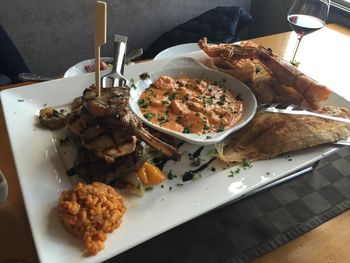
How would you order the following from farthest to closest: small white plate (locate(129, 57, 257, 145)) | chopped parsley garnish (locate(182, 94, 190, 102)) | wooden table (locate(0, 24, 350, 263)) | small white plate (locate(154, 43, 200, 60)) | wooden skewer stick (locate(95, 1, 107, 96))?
1. small white plate (locate(154, 43, 200, 60))
2. chopped parsley garnish (locate(182, 94, 190, 102))
3. small white plate (locate(129, 57, 257, 145))
4. wooden table (locate(0, 24, 350, 263))
5. wooden skewer stick (locate(95, 1, 107, 96))

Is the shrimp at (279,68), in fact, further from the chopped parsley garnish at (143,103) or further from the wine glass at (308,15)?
the chopped parsley garnish at (143,103)

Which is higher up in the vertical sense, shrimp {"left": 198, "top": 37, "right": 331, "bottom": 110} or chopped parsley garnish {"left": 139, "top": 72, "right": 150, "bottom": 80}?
shrimp {"left": 198, "top": 37, "right": 331, "bottom": 110}

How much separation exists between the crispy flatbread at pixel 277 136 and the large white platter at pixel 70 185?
0.12 ft

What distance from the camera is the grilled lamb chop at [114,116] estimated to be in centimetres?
102

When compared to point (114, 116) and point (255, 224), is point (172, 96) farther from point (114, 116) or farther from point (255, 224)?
point (255, 224)

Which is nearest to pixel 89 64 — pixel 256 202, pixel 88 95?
pixel 88 95

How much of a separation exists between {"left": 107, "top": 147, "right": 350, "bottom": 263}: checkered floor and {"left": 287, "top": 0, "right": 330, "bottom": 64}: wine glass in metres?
0.74

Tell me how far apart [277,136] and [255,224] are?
33 cm

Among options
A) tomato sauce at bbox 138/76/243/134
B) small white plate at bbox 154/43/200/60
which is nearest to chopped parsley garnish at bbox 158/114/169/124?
tomato sauce at bbox 138/76/243/134

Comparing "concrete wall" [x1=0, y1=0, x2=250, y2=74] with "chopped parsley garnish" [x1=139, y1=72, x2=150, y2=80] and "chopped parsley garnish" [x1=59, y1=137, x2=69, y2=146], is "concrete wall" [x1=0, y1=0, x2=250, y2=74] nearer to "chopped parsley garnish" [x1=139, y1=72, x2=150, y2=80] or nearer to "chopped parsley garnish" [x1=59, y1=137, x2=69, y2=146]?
"chopped parsley garnish" [x1=139, y1=72, x2=150, y2=80]

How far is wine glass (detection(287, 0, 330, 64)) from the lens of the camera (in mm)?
1673

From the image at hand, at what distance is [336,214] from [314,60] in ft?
4.02

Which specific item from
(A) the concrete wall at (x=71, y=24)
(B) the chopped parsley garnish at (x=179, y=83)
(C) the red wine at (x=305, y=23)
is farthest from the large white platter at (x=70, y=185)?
(A) the concrete wall at (x=71, y=24)

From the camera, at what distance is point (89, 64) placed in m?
1.78
